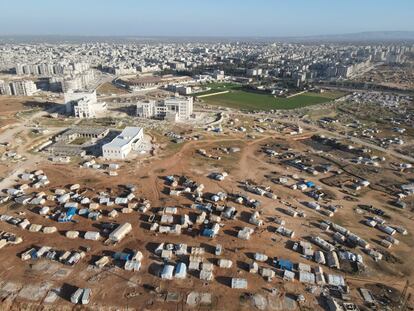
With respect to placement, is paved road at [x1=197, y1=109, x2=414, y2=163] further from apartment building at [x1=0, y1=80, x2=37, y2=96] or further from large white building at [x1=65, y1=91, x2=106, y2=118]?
apartment building at [x1=0, y1=80, x2=37, y2=96]

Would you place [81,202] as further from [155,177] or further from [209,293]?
[209,293]

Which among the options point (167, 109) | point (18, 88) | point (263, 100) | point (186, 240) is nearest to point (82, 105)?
point (167, 109)

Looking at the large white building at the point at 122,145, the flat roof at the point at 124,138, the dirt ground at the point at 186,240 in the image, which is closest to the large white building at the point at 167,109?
the flat roof at the point at 124,138

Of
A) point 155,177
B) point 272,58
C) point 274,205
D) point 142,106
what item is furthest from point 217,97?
point 272,58

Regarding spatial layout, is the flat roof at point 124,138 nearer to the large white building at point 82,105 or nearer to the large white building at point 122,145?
the large white building at point 122,145

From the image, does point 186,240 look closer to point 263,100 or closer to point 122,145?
point 122,145

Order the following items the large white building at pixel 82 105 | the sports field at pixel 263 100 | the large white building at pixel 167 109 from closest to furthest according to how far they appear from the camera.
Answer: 1. the large white building at pixel 167 109
2. the large white building at pixel 82 105
3. the sports field at pixel 263 100
